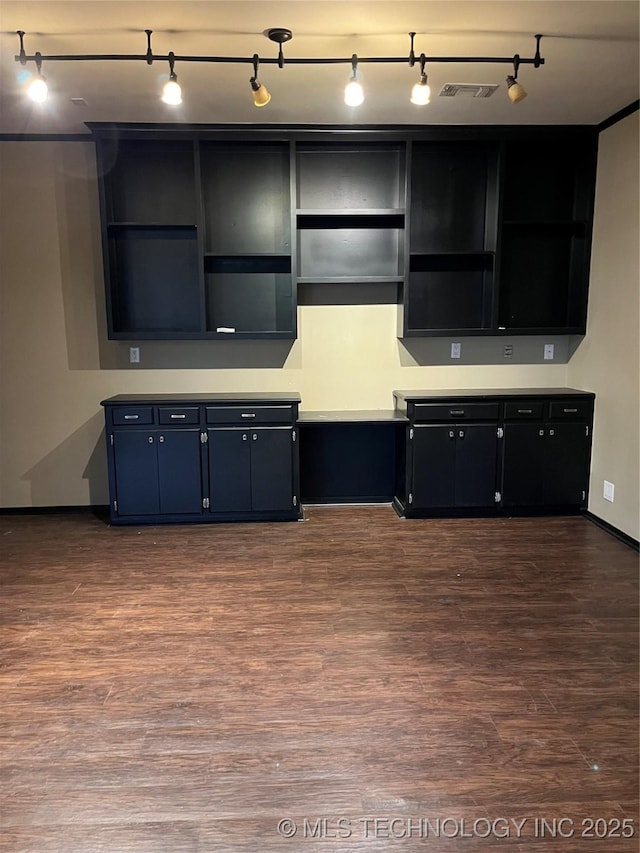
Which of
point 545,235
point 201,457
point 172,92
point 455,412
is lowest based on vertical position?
point 201,457

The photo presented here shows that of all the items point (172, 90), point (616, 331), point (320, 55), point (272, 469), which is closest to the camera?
point (172, 90)

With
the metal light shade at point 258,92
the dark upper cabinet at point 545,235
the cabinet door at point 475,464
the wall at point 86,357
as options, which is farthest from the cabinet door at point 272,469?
the metal light shade at point 258,92

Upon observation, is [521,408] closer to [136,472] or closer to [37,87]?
[136,472]

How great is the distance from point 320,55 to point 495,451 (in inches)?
108

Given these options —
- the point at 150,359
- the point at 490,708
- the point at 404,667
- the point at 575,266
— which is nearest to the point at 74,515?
the point at 150,359

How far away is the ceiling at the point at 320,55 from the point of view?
2502 millimetres

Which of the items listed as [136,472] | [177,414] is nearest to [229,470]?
[177,414]

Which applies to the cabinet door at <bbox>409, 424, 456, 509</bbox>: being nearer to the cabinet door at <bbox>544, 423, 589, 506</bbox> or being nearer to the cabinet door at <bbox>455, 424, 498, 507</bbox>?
the cabinet door at <bbox>455, 424, 498, 507</bbox>

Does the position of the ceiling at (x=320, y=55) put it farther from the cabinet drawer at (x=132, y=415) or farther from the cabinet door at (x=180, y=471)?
the cabinet door at (x=180, y=471)

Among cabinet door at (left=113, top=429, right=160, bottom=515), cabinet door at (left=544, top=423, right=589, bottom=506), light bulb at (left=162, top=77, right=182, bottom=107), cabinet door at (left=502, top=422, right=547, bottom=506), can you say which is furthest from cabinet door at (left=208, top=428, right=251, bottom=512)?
cabinet door at (left=544, top=423, right=589, bottom=506)

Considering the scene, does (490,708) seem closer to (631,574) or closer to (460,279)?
(631,574)

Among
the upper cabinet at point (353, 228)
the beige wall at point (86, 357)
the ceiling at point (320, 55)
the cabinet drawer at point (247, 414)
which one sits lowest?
the cabinet drawer at point (247, 414)

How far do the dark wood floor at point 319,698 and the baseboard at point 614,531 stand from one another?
0.11m

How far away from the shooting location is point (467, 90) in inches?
134
